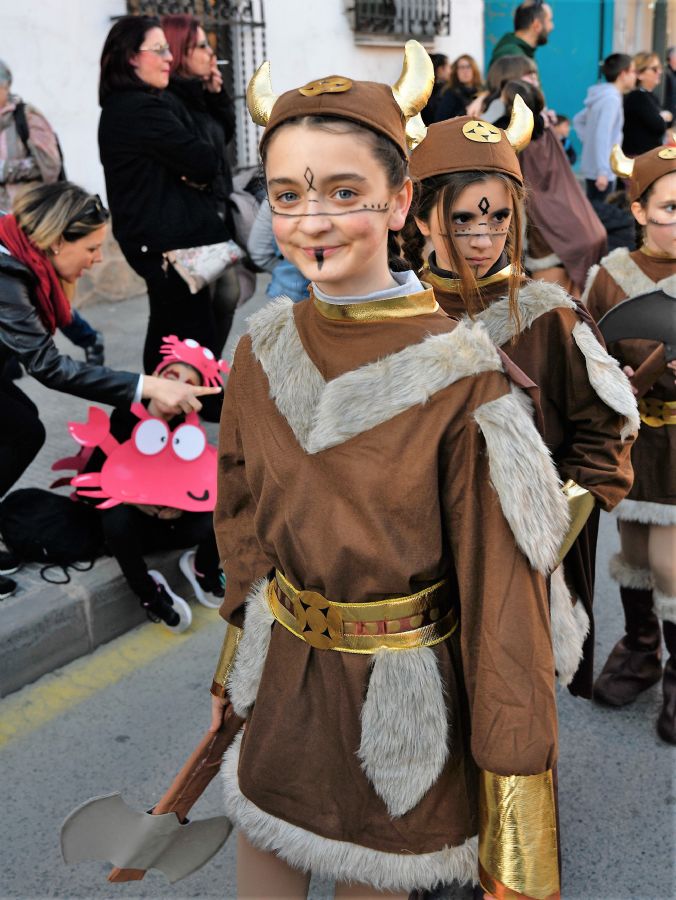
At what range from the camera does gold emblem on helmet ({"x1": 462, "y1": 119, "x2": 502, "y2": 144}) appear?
2.50 meters

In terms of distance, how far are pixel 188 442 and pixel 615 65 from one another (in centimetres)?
644

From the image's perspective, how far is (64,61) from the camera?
7348 millimetres

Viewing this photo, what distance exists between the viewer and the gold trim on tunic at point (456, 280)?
262cm

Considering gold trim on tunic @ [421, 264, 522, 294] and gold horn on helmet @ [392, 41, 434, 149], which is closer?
gold horn on helmet @ [392, 41, 434, 149]

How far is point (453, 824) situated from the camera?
181 cm

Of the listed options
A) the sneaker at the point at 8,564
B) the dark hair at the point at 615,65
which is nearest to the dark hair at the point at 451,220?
the sneaker at the point at 8,564

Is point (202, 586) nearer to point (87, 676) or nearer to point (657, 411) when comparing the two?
point (87, 676)

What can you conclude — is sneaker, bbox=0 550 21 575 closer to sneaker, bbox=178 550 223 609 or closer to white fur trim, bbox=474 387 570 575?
sneaker, bbox=178 550 223 609

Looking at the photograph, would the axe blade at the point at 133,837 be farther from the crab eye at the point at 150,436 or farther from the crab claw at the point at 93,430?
the crab claw at the point at 93,430

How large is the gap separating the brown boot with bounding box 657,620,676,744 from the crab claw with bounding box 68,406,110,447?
Result: 209 cm

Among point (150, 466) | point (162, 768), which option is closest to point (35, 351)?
point (150, 466)

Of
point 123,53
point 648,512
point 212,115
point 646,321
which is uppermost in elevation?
point 123,53

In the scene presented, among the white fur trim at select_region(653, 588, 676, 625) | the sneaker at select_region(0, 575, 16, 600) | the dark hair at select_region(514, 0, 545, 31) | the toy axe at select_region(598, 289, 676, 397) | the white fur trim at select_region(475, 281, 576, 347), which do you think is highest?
the dark hair at select_region(514, 0, 545, 31)

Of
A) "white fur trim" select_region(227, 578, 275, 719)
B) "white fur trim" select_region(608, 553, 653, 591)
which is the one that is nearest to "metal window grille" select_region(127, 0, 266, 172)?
"white fur trim" select_region(608, 553, 653, 591)
